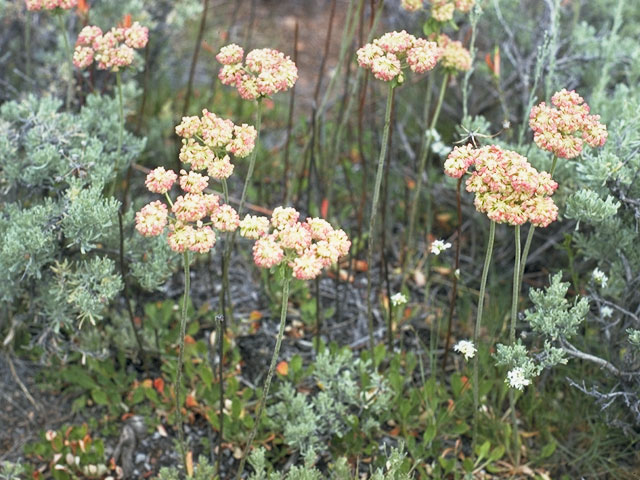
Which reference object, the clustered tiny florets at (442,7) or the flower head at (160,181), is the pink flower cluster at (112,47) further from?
the clustered tiny florets at (442,7)

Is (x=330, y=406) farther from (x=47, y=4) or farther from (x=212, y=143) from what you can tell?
(x=47, y=4)

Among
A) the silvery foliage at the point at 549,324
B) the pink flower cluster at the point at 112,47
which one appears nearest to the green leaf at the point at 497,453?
the silvery foliage at the point at 549,324

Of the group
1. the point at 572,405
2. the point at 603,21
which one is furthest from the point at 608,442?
the point at 603,21

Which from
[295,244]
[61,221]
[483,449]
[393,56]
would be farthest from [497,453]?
[61,221]

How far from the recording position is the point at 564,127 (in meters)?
2.25

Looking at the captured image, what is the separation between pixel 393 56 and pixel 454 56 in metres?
0.70

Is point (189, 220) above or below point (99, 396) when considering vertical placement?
above

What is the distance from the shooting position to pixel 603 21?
4.73m

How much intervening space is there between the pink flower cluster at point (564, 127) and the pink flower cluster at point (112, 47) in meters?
1.29

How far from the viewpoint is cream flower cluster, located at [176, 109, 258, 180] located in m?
2.20

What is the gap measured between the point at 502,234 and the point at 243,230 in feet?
6.73

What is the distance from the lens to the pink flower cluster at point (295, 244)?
1953 millimetres

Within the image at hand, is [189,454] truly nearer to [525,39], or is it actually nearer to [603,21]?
[525,39]

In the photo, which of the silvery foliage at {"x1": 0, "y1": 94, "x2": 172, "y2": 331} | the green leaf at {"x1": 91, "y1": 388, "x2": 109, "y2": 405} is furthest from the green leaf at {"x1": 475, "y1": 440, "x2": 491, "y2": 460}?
the green leaf at {"x1": 91, "y1": 388, "x2": 109, "y2": 405}
